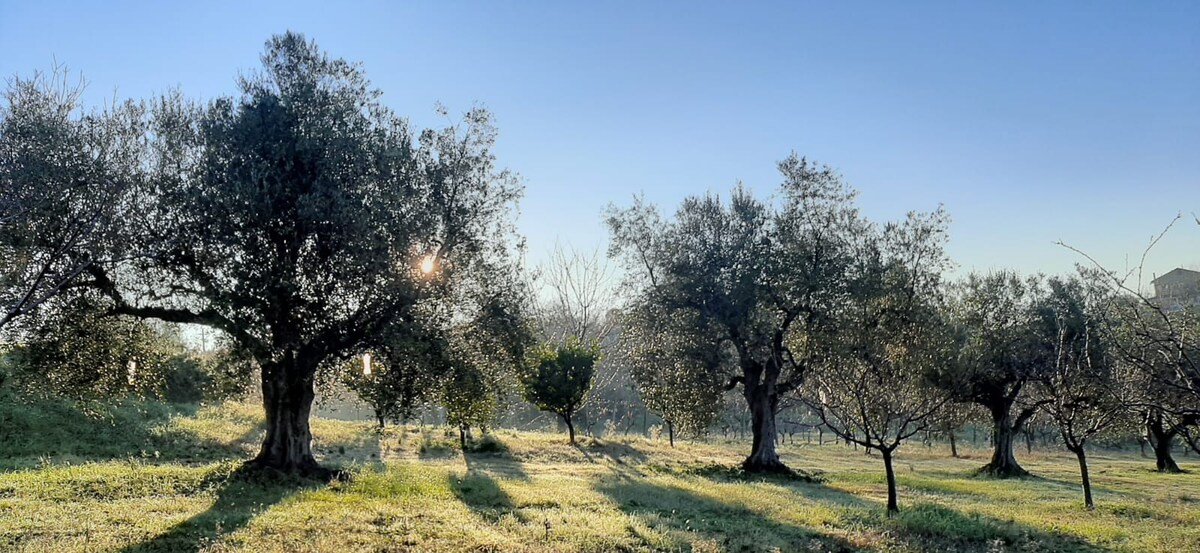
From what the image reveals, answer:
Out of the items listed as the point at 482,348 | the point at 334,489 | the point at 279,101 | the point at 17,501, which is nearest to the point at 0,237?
the point at 17,501

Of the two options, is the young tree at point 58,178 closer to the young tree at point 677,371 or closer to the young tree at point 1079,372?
the young tree at point 1079,372

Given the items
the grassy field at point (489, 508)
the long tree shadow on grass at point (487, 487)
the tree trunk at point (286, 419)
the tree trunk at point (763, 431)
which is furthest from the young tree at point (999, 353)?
the tree trunk at point (286, 419)

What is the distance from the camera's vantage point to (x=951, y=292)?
4238 centimetres

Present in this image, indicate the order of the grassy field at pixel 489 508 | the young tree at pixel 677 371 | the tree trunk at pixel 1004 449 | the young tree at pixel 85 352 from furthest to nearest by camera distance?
the tree trunk at pixel 1004 449 → the young tree at pixel 677 371 → the young tree at pixel 85 352 → the grassy field at pixel 489 508

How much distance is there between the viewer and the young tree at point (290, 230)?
17.8 m

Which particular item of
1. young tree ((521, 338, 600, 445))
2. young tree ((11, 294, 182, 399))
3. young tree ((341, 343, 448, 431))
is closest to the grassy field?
young tree ((341, 343, 448, 431))

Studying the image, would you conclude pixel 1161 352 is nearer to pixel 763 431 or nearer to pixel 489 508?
pixel 489 508

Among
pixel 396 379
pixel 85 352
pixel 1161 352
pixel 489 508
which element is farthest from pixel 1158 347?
pixel 85 352

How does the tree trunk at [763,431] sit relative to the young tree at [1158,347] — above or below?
below

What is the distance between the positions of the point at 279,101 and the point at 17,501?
11.2m

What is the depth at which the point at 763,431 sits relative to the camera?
32438mm

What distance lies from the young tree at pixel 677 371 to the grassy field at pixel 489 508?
271 cm

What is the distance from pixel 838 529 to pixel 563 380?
3041cm

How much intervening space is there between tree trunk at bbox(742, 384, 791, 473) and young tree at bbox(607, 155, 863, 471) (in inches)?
1.8
